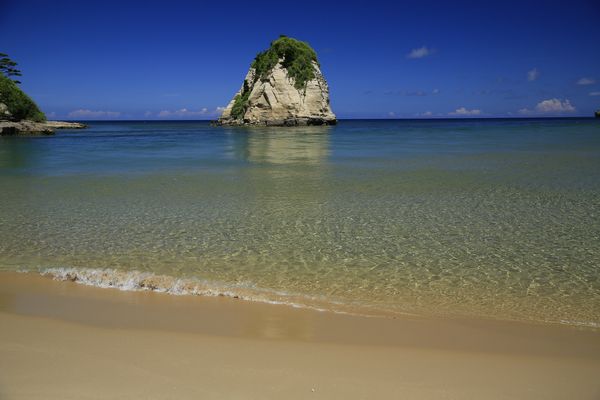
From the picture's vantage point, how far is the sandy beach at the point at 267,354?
3367mm

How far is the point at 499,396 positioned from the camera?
3.33 metres

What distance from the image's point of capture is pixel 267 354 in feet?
13.1

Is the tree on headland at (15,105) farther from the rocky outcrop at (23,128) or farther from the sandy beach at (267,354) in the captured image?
the sandy beach at (267,354)

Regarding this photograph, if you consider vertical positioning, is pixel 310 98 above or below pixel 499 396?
above

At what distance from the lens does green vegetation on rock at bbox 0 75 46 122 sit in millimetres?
56494

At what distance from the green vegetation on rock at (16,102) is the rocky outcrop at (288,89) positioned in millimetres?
38686

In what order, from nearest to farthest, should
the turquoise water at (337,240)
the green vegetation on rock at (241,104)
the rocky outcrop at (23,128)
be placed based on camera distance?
1. the turquoise water at (337,240)
2. the rocky outcrop at (23,128)
3. the green vegetation on rock at (241,104)

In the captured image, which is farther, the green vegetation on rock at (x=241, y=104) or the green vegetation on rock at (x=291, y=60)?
the green vegetation on rock at (x=241, y=104)

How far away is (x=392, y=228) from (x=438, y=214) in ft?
6.54

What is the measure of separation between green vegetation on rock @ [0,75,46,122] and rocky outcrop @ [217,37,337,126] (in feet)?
127

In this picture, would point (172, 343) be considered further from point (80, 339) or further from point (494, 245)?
point (494, 245)

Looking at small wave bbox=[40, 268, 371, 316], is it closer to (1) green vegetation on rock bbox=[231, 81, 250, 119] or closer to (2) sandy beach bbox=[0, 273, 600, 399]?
(2) sandy beach bbox=[0, 273, 600, 399]

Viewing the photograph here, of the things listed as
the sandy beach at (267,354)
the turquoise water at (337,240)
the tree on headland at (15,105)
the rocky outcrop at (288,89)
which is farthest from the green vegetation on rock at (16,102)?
the sandy beach at (267,354)

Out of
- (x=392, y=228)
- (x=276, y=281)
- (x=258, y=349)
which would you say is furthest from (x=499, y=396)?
(x=392, y=228)
